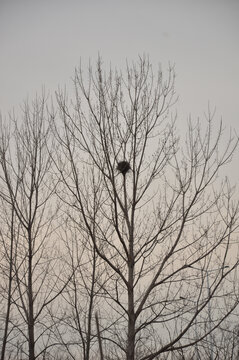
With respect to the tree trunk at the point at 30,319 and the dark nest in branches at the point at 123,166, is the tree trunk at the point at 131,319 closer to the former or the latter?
the dark nest in branches at the point at 123,166

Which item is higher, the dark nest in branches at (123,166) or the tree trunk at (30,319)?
the dark nest in branches at (123,166)

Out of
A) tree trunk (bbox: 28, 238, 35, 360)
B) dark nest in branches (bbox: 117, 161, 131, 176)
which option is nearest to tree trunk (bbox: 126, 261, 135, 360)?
dark nest in branches (bbox: 117, 161, 131, 176)

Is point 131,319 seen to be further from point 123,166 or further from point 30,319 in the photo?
point 30,319

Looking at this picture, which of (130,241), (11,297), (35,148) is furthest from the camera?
(35,148)

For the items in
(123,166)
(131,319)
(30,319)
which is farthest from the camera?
(30,319)

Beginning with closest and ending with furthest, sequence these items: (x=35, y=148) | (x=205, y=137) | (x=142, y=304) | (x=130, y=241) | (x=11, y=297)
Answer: (x=142, y=304), (x=130, y=241), (x=205, y=137), (x=11, y=297), (x=35, y=148)

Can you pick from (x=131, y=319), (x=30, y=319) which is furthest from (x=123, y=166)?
(x=30, y=319)

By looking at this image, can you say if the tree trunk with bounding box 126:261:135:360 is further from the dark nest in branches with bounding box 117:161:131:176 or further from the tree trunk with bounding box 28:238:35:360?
the tree trunk with bounding box 28:238:35:360

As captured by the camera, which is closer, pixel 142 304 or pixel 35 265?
pixel 142 304

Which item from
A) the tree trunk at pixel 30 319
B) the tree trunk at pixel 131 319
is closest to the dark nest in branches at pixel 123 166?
the tree trunk at pixel 131 319

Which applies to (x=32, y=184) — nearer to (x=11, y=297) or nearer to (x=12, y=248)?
(x=12, y=248)

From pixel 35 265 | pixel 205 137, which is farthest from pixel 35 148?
pixel 205 137

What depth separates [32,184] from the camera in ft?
21.0

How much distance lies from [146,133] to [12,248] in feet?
9.62
